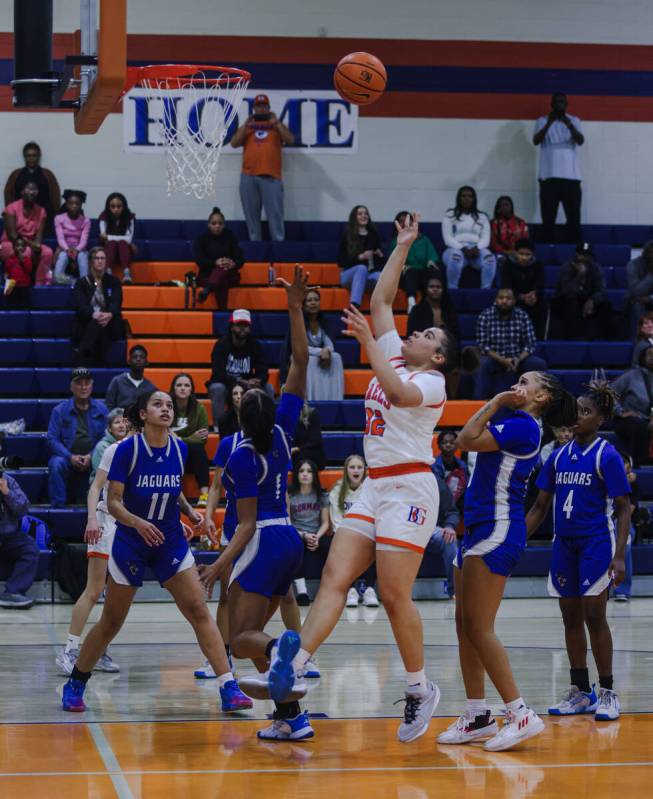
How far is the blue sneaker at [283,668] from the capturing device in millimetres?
5930

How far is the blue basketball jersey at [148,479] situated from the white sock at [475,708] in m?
1.90

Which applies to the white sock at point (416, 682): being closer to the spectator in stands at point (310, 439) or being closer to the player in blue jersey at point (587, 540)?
the player in blue jersey at point (587, 540)

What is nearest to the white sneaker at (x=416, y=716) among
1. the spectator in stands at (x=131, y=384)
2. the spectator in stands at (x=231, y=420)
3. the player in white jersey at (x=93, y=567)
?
the player in white jersey at (x=93, y=567)

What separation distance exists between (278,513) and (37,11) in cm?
322

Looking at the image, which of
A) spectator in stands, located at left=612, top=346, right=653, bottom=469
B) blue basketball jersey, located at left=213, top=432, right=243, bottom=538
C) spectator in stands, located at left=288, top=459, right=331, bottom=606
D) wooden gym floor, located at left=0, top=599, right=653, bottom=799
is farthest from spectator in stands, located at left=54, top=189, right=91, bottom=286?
blue basketball jersey, located at left=213, top=432, right=243, bottom=538

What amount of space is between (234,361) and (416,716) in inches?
326

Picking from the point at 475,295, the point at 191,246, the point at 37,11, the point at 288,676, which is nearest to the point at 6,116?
the point at 191,246

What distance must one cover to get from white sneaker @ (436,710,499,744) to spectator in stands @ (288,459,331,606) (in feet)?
18.9

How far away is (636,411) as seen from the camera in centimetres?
1405

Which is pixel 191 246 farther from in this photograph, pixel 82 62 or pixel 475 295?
pixel 82 62

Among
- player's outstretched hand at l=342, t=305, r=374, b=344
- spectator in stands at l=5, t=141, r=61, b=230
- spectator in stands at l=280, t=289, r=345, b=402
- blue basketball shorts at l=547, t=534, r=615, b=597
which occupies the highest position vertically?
spectator in stands at l=5, t=141, r=61, b=230

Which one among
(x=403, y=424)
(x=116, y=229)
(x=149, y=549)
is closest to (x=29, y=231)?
Answer: (x=116, y=229)

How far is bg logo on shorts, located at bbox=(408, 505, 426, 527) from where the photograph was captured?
247 inches

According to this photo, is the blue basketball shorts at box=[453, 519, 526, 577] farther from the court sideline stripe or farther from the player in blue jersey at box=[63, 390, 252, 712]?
the court sideline stripe
